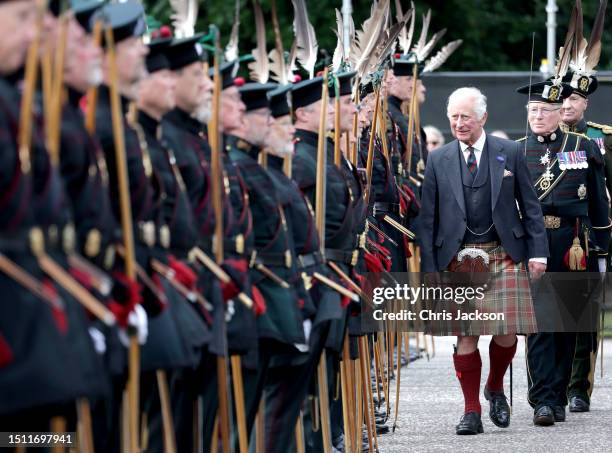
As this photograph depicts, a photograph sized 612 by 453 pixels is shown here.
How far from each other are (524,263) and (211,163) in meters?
4.03

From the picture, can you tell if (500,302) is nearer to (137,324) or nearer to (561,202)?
(561,202)

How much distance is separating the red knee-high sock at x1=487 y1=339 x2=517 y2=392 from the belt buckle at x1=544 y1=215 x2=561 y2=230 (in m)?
0.89

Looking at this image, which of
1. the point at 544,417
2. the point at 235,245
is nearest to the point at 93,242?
the point at 235,245

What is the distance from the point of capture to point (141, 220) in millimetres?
6234

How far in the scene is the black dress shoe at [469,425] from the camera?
10547 millimetres

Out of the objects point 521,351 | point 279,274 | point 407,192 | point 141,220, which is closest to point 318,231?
point 279,274

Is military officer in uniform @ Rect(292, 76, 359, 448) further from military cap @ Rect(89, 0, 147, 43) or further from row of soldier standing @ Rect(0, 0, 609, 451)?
military cap @ Rect(89, 0, 147, 43)

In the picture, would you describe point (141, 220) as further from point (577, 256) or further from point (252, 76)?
point (577, 256)

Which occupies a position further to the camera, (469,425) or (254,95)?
(469,425)

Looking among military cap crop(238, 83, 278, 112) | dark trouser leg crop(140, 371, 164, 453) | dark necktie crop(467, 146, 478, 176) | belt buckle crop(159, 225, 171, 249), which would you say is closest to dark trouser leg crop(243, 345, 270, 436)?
dark trouser leg crop(140, 371, 164, 453)

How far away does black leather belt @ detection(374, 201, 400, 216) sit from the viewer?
38.7 feet

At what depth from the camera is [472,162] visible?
10828mm

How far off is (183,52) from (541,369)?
4966 millimetres
